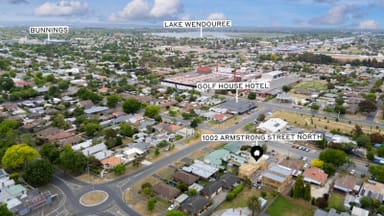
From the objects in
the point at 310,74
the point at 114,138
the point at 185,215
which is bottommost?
the point at 185,215

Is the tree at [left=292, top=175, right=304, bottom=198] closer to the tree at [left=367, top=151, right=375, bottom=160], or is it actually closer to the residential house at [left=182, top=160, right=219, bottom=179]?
the residential house at [left=182, top=160, right=219, bottom=179]

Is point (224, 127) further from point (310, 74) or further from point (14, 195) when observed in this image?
point (310, 74)

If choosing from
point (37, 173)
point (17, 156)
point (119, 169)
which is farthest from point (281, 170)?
point (17, 156)

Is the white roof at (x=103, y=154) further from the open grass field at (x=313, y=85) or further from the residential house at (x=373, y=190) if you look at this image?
the open grass field at (x=313, y=85)

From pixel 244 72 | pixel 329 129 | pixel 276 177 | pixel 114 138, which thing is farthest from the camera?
pixel 244 72

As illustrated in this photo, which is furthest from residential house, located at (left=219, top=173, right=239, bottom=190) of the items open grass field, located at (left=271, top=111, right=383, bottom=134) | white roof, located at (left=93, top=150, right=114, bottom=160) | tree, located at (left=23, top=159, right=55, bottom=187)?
open grass field, located at (left=271, top=111, right=383, bottom=134)

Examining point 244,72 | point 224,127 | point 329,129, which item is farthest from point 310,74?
point 224,127

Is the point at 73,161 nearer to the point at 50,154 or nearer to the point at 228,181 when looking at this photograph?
the point at 50,154
